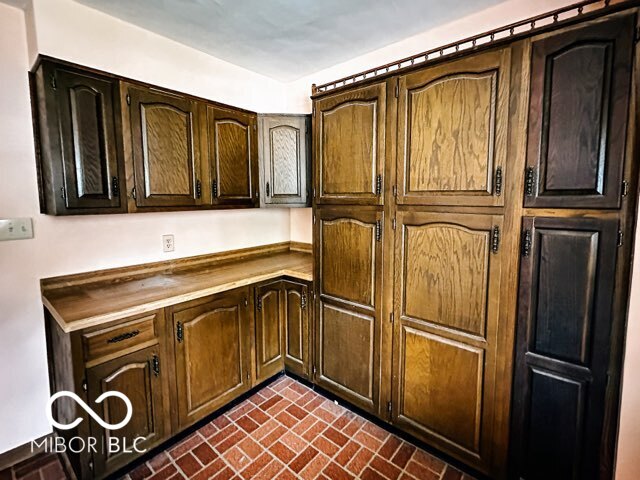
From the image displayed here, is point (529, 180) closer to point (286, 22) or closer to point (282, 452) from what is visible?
point (286, 22)

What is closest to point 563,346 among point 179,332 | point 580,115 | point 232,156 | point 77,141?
point 580,115

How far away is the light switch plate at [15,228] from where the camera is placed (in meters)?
1.67

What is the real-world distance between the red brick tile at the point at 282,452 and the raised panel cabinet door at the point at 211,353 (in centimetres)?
46

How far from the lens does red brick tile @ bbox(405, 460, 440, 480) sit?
5.54 ft

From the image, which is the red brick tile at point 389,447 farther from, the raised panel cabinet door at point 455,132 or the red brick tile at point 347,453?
the raised panel cabinet door at point 455,132

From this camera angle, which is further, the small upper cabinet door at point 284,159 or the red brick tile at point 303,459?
the small upper cabinet door at point 284,159

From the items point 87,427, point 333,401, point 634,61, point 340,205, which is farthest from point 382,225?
point 87,427

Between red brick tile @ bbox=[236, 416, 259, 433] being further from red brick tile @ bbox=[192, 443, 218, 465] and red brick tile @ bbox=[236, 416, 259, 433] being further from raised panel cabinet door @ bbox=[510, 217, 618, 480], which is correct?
raised panel cabinet door @ bbox=[510, 217, 618, 480]

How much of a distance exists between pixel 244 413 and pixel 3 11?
2.66m

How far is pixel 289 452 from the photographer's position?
1.85m

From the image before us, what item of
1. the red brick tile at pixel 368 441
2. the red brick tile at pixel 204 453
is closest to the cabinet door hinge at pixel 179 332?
the red brick tile at pixel 204 453

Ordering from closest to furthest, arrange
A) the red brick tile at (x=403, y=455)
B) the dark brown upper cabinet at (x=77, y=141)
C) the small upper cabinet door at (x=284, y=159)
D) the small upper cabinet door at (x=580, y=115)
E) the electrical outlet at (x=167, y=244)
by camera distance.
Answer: the small upper cabinet door at (x=580, y=115) < the dark brown upper cabinet at (x=77, y=141) < the red brick tile at (x=403, y=455) < the electrical outlet at (x=167, y=244) < the small upper cabinet door at (x=284, y=159)

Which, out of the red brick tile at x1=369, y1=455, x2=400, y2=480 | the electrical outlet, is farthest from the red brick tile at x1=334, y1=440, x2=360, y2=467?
the electrical outlet


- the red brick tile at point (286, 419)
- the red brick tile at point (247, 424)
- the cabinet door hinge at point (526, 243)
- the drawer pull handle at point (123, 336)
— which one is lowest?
the red brick tile at point (247, 424)
